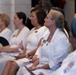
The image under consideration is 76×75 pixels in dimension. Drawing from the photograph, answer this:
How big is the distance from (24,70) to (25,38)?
1.12 m

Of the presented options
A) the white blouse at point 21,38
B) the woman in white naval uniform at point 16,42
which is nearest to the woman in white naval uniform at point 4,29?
the woman in white naval uniform at point 16,42

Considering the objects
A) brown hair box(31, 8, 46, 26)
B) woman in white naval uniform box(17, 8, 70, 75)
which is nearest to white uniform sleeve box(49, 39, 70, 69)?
woman in white naval uniform box(17, 8, 70, 75)

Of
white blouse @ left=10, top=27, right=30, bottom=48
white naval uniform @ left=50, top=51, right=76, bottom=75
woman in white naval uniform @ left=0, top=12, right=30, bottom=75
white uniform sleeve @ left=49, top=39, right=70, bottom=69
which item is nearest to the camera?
white naval uniform @ left=50, top=51, right=76, bottom=75

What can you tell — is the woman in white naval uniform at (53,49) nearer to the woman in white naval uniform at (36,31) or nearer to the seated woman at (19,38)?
the woman in white naval uniform at (36,31)

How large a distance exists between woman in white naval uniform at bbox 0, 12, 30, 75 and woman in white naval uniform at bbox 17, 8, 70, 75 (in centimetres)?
80

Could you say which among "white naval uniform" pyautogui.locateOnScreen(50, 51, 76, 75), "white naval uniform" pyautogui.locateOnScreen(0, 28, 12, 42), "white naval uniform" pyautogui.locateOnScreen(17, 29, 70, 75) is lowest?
"white naval uniform" pyautogui.locateOnScreen(0, 28, 12, 42)

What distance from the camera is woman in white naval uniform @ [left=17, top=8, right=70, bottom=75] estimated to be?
309 cm

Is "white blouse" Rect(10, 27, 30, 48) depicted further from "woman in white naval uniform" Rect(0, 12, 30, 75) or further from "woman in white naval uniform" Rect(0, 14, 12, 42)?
"woman in white naval uniform" Rect(0, 14, 12, 42)

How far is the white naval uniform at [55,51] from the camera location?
3.08 m

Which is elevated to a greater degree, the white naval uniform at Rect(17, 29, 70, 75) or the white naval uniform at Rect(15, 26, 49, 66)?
the white naval uniform at Rect(17, 29, 70, 75)

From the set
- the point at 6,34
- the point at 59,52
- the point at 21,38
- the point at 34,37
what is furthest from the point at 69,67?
the point at 6,34

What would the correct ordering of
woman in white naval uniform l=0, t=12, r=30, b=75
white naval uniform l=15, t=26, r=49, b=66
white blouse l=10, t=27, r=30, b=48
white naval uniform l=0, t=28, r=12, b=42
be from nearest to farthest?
white naval uniform l=15, t=26, r=49, b=66
woman in white naval uniform l=0, t=12, r=30, b=75
white blouse l=10, t=27, r=30, b=48
white naval uniform l=0, t=28, r=12, b=42

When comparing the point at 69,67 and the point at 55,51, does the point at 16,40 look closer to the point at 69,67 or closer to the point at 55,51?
the point at 55,51

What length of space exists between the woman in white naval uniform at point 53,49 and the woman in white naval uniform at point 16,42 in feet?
2.62
